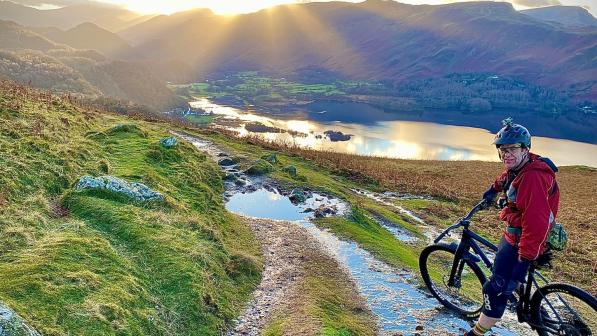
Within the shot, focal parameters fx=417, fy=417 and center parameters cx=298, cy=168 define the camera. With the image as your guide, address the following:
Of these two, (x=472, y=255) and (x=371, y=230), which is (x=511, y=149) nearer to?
(x=472, y=255)

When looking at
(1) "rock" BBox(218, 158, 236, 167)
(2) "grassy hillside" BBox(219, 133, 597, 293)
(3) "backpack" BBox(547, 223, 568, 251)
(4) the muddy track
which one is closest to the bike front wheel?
(4) the muddy track

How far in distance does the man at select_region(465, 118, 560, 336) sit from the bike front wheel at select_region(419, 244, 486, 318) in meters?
2.04

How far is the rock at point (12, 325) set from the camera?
627 cm

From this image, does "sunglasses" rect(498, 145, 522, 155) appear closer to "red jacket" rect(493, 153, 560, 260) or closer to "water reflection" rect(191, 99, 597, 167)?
"red jacket" rect(493, 153, 560, 260)

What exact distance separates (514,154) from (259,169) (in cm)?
2029

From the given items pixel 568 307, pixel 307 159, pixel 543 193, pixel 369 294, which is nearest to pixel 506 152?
pixel 543 193

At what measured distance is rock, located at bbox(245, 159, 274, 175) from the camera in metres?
27.0

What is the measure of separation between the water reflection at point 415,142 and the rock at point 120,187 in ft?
188

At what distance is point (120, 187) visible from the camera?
556 inches

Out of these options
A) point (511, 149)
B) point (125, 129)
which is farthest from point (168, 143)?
point (511, 149)

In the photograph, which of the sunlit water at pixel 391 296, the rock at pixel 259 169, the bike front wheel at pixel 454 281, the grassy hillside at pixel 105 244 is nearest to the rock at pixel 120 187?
the grassy hillside at pixel 105 244

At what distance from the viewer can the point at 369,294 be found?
13.1 m

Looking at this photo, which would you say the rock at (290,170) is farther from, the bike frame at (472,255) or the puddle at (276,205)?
the bike frame at (472,255)

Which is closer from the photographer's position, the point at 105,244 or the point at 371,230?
the point at 105,244
